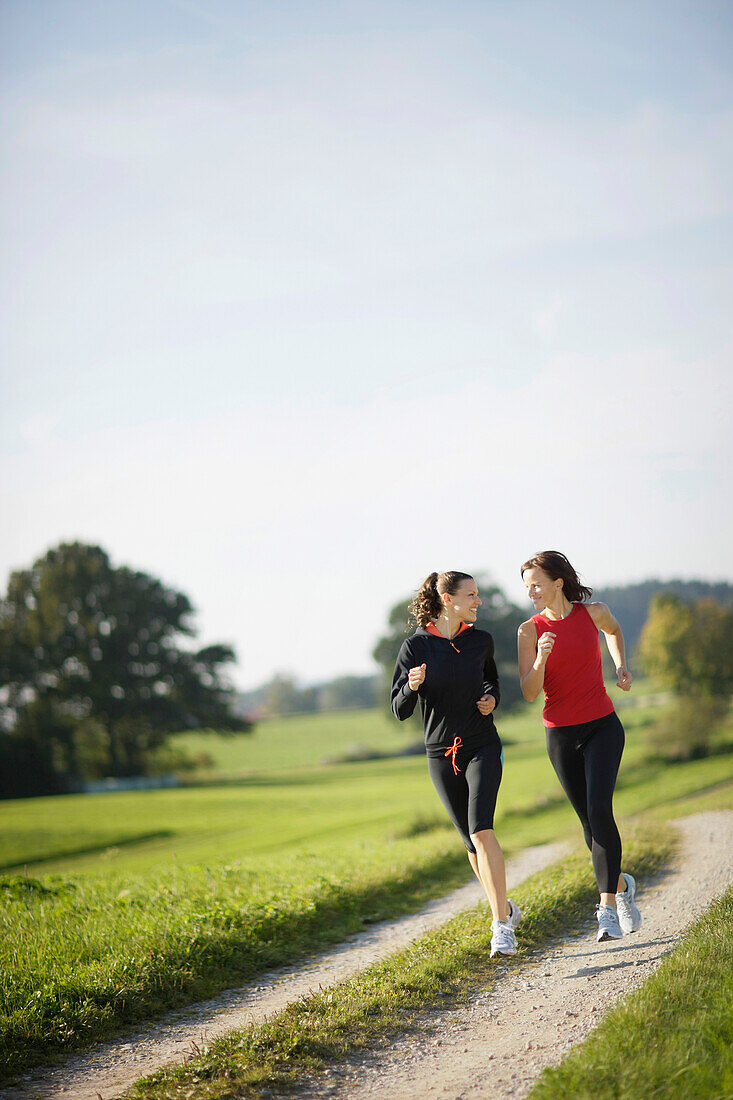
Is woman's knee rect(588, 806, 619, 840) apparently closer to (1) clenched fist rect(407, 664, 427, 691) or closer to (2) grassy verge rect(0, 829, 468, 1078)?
(1) clenched fist rect(407, 664, 427, 691)

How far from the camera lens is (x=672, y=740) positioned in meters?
37.6

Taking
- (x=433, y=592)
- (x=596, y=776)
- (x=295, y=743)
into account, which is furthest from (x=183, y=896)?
(x=295, y=743)

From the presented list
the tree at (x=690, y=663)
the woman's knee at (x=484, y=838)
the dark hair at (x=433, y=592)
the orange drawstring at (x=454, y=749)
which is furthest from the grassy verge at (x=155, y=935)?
the tree at (x=690, y=663)

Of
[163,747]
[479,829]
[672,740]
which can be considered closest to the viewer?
[479,829]

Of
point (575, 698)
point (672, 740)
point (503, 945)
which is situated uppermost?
point (575, 698)

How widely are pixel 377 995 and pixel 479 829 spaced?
4.07 feet

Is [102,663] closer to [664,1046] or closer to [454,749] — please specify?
[454,749]

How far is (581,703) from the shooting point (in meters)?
6.11

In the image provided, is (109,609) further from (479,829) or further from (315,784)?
(479,829)

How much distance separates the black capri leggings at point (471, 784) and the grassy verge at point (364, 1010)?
0.82 m

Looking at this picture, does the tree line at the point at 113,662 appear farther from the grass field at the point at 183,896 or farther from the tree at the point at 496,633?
the grass field at the point at 183,896

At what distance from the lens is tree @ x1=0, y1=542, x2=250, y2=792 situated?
4859 cm

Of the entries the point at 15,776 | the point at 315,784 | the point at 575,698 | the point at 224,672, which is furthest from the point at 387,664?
the point at 575,698

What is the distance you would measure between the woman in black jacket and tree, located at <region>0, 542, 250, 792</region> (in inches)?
1784
